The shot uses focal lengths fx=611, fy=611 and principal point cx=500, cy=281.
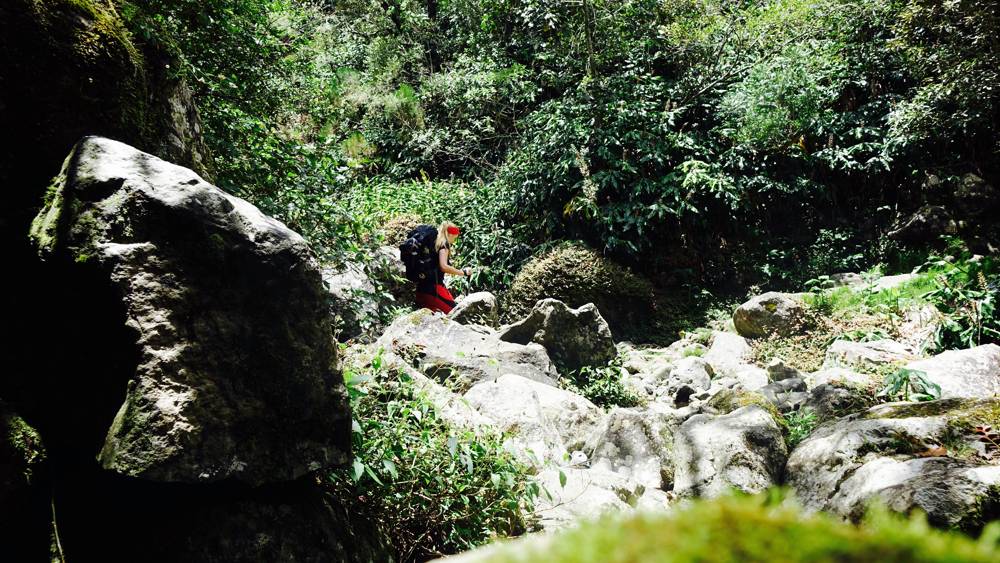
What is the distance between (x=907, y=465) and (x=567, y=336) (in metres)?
4.83

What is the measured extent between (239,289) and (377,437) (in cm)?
104

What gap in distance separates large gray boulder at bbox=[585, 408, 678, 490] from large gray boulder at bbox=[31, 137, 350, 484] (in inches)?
116

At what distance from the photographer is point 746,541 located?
584mm

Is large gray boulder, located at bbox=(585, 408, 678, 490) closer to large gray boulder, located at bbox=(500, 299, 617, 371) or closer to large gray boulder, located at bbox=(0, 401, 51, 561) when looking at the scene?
large gray boulder, located at bbox=(500, 299, 617, 371)

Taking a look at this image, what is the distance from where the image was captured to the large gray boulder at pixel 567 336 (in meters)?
7.99

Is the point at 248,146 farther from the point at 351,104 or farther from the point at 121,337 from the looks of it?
the point at 351,104

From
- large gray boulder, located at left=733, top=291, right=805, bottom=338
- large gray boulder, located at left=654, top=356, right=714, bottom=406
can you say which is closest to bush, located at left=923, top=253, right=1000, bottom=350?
large gray boulder, located at left=733, top=291, right=805, bottom=338

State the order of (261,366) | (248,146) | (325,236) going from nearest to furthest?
(261,366)
(248,146)
(325,236)

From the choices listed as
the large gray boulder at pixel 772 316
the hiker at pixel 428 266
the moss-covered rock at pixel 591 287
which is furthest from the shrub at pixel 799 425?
the moss-covered rock at pixel 591 287

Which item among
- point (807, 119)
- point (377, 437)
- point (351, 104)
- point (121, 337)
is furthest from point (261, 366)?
point (351, 104)

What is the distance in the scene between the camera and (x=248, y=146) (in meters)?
5.39

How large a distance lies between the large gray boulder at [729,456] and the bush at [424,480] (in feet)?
5.42

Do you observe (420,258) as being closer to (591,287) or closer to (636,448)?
(591,287)

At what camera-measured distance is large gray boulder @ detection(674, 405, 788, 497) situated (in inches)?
168
